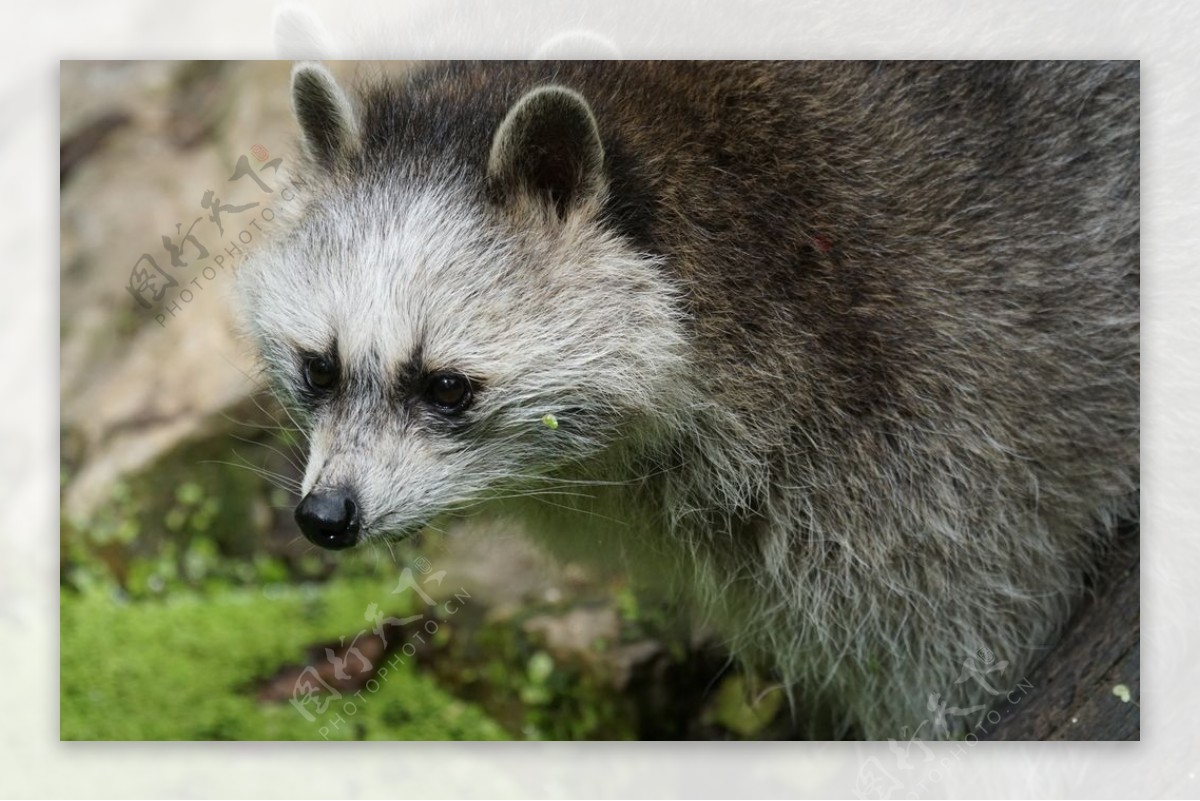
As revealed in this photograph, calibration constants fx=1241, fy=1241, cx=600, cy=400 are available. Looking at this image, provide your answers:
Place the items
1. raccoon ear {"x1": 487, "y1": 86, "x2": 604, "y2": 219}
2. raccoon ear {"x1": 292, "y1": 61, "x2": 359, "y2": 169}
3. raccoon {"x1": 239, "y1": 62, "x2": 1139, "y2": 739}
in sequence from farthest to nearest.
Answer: raccoon ear {"x1": 292, "y1": 61, "x2": 359, "y2": 169} < raccoon {"x1": 239, "y1": 62, "x2": 1139, "y2": 739} < raccoon ear {"x1": 487, "y1": 86, "x2": 604, "y2": 219}

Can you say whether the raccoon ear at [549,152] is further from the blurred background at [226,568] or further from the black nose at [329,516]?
the blurred background at [226,568]

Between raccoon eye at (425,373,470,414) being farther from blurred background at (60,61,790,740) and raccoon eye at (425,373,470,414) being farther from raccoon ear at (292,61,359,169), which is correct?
blurred background at (60,61,790,740)

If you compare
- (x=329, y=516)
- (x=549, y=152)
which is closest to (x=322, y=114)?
(x=549, y=152)

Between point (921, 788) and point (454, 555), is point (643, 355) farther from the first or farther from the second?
point (454, 555)

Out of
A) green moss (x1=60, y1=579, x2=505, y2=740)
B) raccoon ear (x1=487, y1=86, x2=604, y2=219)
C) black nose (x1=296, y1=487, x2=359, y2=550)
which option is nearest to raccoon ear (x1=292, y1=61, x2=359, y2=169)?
raccoon ear (x1=487, y1=86, x2=604, y2=219)

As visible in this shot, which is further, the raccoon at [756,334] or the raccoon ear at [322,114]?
the raccoon ear at [322,114]

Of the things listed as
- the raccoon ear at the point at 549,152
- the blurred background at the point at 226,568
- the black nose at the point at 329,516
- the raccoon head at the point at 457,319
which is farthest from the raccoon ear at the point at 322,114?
the black nose at the point at 329,516
